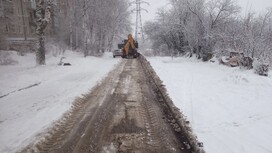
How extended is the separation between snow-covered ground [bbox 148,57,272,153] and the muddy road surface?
468mm

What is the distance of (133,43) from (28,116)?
2152 centimetres

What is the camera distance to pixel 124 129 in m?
5.70

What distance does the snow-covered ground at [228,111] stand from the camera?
504 cm

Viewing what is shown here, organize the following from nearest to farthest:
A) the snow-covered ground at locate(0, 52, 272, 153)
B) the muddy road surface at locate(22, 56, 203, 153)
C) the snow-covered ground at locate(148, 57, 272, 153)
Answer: the muddy road surface at locate(22, 56, 203, 153) < the snow-covered ground at locate(148, 57, 272, 153) < the snow-covered ground at locate(0, 52, 272, 153)

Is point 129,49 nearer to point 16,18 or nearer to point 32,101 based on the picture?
point 16,18

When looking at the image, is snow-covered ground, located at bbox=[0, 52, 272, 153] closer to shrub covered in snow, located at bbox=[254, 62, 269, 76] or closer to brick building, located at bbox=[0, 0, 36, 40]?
shrub covered in snow, located at bbox=[254, 62, 269, 76]

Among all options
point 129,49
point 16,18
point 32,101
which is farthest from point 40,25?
point 16,18

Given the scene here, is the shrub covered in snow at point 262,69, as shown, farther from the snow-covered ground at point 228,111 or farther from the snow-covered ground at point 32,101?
the snow-covered ground at point 32,101

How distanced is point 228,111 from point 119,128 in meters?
3.14

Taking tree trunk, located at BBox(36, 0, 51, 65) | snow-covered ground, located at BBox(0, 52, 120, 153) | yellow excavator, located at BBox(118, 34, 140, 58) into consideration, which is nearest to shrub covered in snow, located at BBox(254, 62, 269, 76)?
snow-covered ground, located at BBox(0, 52, 120, 153)

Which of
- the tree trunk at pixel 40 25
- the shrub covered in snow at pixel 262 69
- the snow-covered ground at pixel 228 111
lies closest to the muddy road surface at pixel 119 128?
the snow-covered ground at pixel 228 111

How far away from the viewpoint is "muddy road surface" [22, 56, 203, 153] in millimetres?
4805

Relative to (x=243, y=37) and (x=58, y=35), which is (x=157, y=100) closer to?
(x=243, y=37)

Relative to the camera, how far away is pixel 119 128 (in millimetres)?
5750
